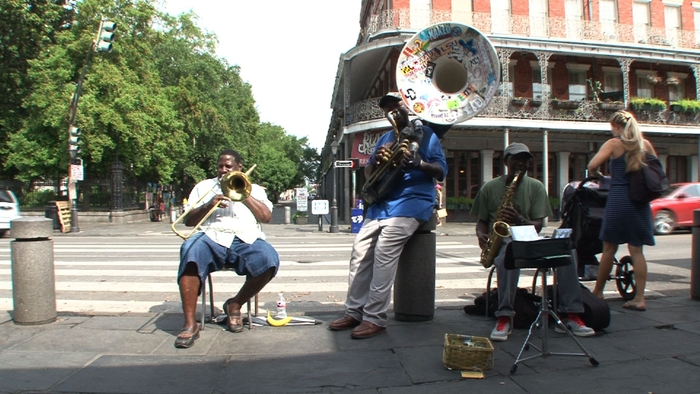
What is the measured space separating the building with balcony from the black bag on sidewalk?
55.7ft

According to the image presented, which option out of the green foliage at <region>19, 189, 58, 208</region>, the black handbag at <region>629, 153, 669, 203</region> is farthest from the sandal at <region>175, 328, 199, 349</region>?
the green foliage at <region>19, 189, 58, 208</region>

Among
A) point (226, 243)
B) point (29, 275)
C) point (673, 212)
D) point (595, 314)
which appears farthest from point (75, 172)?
point (673, 212)

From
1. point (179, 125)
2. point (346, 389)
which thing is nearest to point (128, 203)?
point (179, 125)

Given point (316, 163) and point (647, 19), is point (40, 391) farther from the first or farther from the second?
point (316, 163)

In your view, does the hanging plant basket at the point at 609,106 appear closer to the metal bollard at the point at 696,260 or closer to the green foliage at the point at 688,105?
the green foliage at the point at 688,105

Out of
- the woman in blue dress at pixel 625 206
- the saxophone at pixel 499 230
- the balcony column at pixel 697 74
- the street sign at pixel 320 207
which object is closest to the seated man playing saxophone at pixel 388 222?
the saxophone at pixel 499 230

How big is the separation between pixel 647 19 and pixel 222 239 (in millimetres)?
27873

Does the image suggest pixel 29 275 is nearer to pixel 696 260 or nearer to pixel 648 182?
pixel 648 182

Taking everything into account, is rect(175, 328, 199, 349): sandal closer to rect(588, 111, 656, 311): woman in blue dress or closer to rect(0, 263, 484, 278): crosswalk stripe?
rect(0, 263, 484, 278): crosswalk stripe

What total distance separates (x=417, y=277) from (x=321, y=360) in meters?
1.28

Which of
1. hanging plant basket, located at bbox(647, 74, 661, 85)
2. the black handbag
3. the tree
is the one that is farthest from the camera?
the tree

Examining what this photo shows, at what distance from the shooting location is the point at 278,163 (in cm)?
7044

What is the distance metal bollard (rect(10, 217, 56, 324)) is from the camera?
464 cm

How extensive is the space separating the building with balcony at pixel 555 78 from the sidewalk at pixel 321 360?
56.2 feet
